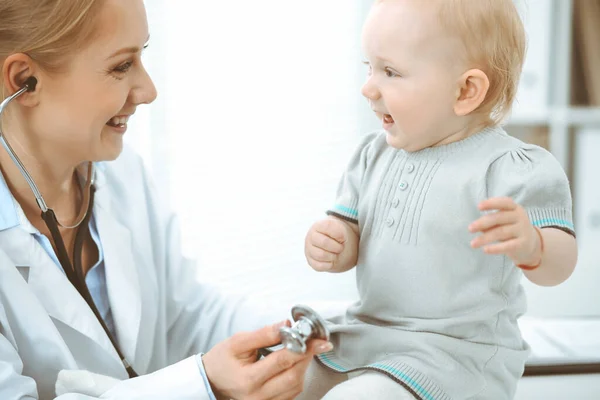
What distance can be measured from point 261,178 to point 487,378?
134 centimetres

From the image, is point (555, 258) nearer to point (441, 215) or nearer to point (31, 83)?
point (441, 215)

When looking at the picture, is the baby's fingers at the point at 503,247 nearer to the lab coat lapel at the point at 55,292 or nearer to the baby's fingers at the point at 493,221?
the baby's fingers at the point at 493,221

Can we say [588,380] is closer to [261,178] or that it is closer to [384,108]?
[384,108]

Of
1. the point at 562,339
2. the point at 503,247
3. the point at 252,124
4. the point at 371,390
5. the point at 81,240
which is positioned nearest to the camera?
the point at 503,247

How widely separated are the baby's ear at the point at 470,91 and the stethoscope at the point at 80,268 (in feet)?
1.21

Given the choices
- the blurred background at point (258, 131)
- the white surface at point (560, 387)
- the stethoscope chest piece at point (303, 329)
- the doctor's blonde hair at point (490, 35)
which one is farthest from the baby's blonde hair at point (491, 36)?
the blurred background at point (258, 131)

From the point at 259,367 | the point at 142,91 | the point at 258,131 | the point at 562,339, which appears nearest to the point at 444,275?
the point at 259,367

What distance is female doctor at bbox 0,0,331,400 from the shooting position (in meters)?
1.09

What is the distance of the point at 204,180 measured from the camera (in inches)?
89.0

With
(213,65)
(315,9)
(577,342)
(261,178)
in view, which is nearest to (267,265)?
(261,178)

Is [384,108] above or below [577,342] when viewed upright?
above

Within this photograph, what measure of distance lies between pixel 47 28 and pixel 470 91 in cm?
64

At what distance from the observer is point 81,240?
4.33 ft

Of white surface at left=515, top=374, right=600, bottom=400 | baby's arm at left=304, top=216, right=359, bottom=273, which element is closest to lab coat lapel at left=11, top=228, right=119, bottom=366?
baby's arm at left=304, top=216, right=359, bottom=273
